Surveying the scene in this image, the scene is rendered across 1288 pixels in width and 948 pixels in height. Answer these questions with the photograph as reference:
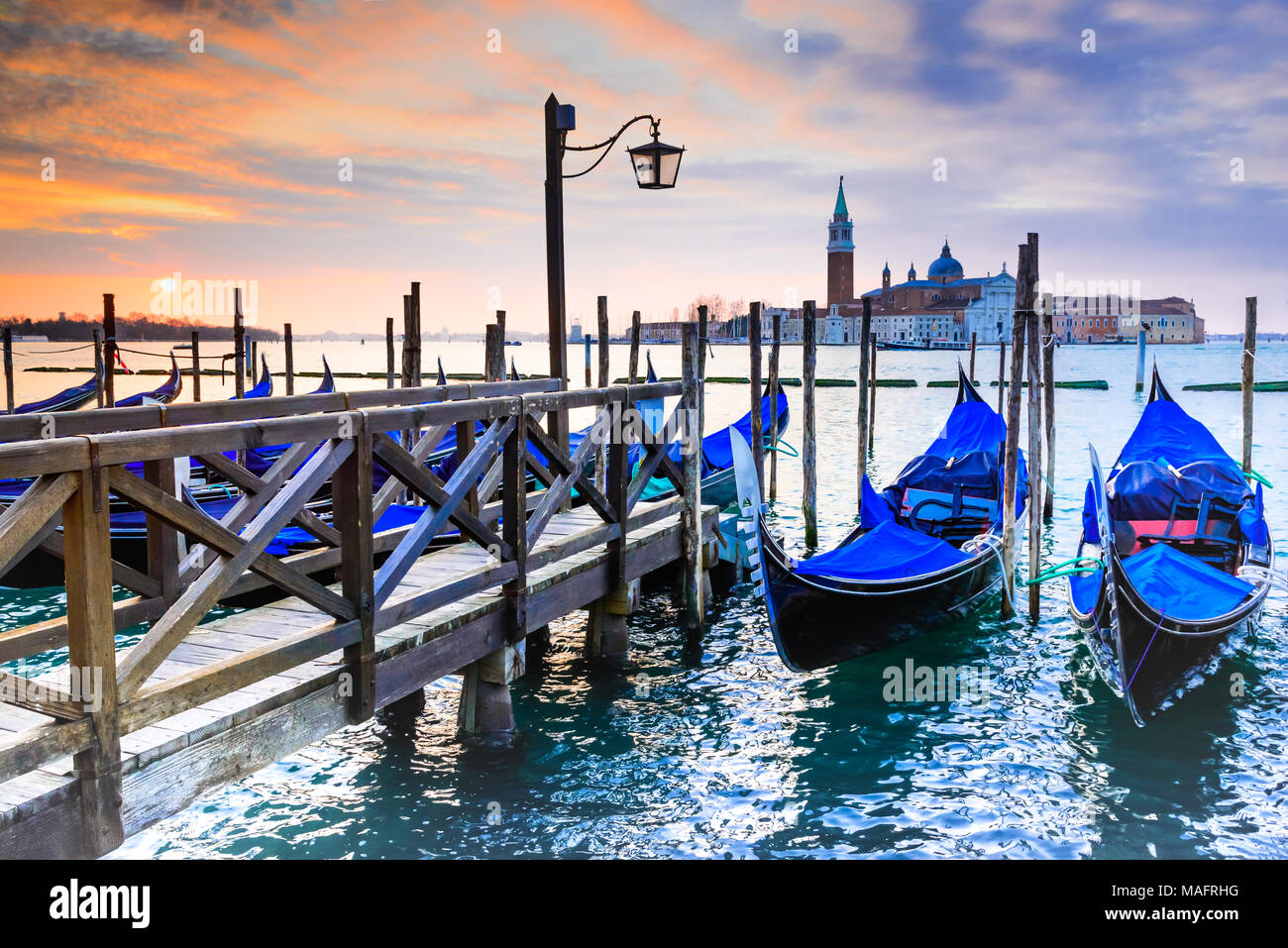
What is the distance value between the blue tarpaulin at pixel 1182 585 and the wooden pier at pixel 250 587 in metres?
2.94

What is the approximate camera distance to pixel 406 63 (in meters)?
8.27

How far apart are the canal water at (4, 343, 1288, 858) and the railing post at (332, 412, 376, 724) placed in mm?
819

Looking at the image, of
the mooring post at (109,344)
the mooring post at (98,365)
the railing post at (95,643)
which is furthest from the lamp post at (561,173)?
the mooring post at (109,344)

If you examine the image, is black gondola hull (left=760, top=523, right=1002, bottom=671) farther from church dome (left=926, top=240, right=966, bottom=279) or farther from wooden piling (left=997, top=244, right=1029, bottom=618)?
church dome (left=926, top=240, right=966, bottom=279)

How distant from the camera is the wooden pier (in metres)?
2.36

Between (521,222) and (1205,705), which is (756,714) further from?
(521,222)

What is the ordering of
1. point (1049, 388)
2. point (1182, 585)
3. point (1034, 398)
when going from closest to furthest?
point (1182, 585) → point (1034, 398) → point (1049, 388)

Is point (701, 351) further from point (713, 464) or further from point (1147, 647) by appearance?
point (1147, 647)

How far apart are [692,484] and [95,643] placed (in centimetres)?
417

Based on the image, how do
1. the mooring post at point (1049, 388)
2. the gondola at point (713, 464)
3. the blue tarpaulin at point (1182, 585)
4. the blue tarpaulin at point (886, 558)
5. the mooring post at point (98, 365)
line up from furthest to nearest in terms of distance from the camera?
1. the mooring post at point (98, 365)
2. the gondola at point (713, 464)
3. the mooring post at point (1049, 388)
4. the blue tarpaulin at point (886, 558)
5. the blue tarpaulin at point (1182, 585)

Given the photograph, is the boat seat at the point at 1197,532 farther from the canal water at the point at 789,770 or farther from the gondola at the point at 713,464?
the gondola at the point at 713,464

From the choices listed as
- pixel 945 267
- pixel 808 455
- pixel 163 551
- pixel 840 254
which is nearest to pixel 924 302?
pixel 945 267

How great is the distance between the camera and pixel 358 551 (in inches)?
128

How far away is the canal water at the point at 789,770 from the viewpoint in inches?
152
